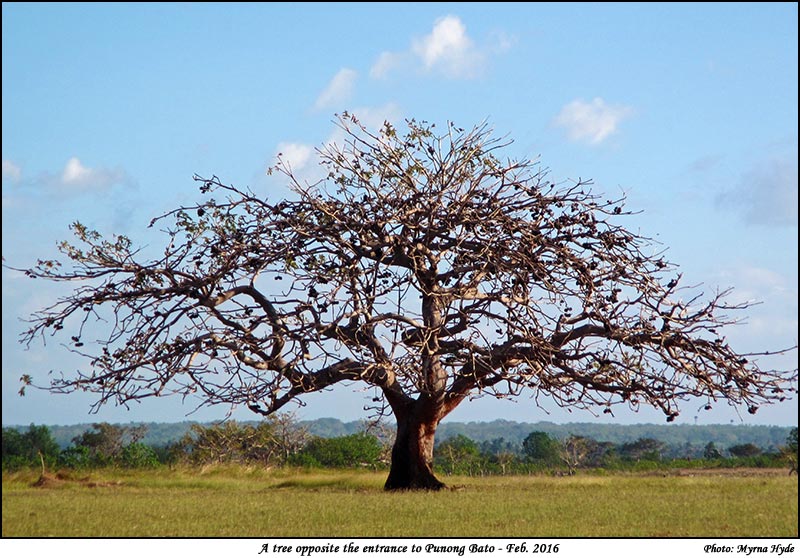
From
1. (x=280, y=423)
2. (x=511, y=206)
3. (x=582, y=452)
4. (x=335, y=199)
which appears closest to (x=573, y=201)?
(x=511, y=206)

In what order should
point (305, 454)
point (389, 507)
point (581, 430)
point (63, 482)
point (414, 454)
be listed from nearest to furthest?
point (389, 507), point (414, 454), point (63, 482), point (305, 454), point (581, 430)

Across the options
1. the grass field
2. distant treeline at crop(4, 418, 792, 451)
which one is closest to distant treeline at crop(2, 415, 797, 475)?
the grass field

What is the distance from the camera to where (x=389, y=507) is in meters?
17.8

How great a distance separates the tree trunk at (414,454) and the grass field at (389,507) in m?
0.71

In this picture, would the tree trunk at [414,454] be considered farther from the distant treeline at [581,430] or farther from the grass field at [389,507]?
the distant treeline at [581,430]

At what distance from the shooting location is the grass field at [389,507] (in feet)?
48.8

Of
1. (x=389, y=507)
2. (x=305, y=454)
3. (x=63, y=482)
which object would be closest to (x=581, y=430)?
(x=305, y=454)

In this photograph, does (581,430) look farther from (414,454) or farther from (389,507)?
(389,507)

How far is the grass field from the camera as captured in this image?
586 inches

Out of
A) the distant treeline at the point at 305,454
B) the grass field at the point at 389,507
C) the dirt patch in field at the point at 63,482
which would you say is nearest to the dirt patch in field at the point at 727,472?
the distant treeline at the point at 305,454

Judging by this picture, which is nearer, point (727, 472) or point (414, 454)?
point (414, 454)

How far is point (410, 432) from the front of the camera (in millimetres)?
22406

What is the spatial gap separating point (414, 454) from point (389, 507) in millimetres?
4670

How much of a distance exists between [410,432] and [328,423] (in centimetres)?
12968
